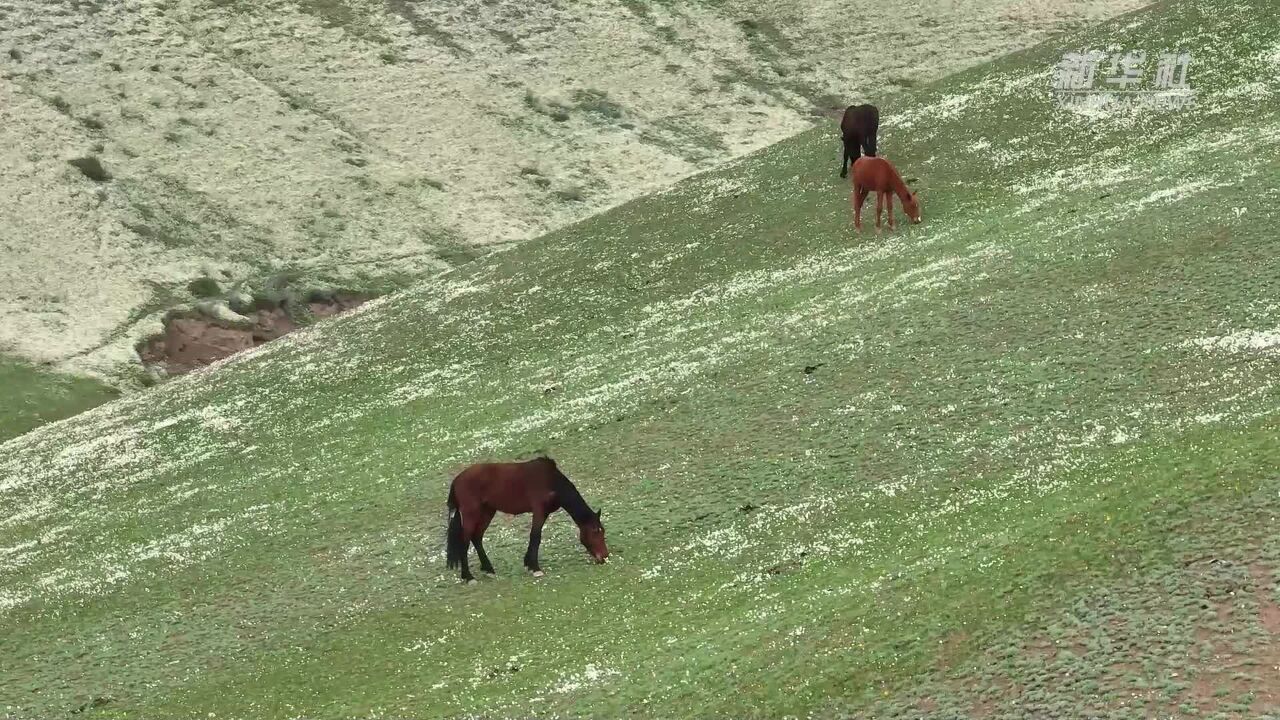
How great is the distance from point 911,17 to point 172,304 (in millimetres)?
54635

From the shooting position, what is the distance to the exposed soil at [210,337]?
63.5 m

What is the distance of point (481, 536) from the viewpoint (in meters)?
25.6

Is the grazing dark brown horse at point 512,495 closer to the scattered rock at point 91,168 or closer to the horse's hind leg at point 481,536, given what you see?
the horse's hind leg at point 481,536

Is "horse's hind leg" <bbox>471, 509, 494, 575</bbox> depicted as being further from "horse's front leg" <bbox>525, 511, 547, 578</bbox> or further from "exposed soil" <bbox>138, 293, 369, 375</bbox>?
"exposed soil" <bbox>138, 293, 369, 375</bbox>

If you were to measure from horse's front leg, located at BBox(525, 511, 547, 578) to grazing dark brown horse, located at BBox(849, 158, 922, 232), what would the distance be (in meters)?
23.5

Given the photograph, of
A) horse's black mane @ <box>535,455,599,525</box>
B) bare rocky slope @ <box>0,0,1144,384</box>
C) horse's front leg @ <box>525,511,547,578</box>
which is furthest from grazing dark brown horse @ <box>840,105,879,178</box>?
horse's front leg @ <box>525,511,547,578</box>

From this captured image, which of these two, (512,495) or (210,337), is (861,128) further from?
(210,337)

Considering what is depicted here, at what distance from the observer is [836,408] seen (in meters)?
31.6

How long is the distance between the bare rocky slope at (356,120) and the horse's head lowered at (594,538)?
4196cm

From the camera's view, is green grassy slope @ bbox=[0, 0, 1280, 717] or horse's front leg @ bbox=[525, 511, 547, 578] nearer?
green grassy slope @ bbox=[0, 0, 1280, 717]

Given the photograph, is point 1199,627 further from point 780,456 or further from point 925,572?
point 780,456

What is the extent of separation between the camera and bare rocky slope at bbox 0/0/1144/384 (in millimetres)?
71438

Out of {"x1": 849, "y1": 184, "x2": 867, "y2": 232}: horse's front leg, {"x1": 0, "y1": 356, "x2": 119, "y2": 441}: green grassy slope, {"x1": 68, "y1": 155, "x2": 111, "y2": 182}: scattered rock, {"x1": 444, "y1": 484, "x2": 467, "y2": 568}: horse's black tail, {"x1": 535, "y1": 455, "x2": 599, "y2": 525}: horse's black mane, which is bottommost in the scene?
{"x1": 0, "y1": 356, "x2": 119, "y2": 441}: green grassy slope

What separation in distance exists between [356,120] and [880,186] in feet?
162
